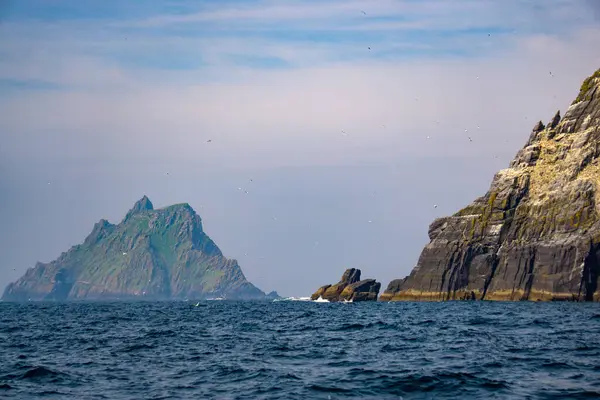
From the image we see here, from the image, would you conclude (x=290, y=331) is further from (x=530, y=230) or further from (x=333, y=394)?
(x=530, y=230)

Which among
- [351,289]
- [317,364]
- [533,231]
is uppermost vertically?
[533,231]

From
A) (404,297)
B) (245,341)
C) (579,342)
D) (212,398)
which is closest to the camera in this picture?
(212,398)

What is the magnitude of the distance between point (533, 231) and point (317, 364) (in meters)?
105

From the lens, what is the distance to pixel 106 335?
61.1m

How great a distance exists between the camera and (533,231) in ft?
447

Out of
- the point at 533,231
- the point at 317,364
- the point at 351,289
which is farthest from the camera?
the point at 351,289

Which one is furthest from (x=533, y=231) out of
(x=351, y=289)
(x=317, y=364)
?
(x=317, y=364)

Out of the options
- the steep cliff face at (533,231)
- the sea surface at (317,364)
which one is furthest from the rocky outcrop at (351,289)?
the sea surface at (317,364)

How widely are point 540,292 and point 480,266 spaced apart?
17135 millimetres

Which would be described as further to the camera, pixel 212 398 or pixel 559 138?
pixel 559 138

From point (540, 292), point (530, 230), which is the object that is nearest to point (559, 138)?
point (530, 230)

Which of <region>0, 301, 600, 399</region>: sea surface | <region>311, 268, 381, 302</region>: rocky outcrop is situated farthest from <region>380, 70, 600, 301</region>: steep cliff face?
<region>0, 301, 600, 399</region>: sea surface

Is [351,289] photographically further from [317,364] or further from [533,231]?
[317,364]

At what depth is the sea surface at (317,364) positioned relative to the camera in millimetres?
32188
